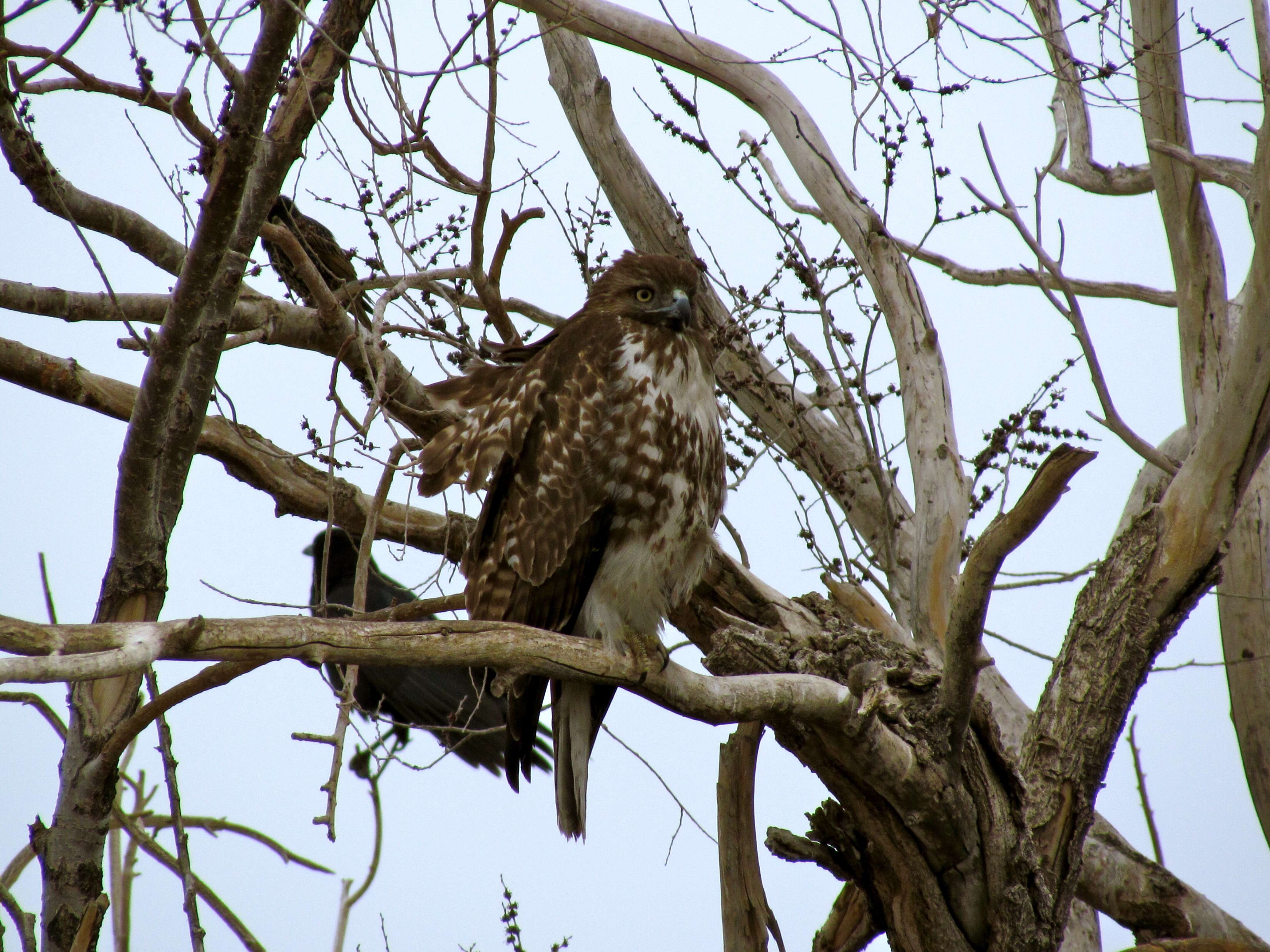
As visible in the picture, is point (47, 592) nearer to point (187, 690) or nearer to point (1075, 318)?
point (187, 690)

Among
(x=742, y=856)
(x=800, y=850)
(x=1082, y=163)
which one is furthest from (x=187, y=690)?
(x=1082, y=163)

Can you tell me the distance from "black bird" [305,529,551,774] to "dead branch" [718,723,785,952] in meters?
1.43

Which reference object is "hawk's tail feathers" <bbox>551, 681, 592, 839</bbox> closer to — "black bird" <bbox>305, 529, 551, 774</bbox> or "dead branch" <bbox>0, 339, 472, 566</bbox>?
"dead branch" <bbox>0, 339, 472, 566</bbox>

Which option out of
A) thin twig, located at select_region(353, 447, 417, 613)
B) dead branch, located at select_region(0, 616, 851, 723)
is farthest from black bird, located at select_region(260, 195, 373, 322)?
dead branch, located at select_region(0, 616, 851, 723)

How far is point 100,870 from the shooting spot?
3100mm

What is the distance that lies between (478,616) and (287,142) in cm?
155

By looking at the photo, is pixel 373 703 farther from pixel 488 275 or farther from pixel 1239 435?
pixel 1239 435

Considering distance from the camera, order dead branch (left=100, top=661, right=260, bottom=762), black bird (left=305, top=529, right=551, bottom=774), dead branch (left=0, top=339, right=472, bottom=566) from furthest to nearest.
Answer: black bird (left=305, top=529, right=551, bottom=774), dead branch (left=0, top=339, right=472, bottom=566), dead branch (left=100, top=661, right=260, bottom=762)

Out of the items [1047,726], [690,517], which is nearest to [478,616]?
[690,517]

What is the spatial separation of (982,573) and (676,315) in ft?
5.20

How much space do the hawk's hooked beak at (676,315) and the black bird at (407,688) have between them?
79.2 inches

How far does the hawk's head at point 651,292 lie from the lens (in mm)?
3543

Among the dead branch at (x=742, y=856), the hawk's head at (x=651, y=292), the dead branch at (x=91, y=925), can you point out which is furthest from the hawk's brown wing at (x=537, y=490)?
the dead branch at (x=91, y=925)

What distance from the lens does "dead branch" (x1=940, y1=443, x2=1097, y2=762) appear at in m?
2.03
